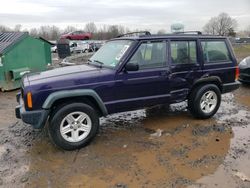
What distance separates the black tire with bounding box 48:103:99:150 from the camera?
4.15 meters

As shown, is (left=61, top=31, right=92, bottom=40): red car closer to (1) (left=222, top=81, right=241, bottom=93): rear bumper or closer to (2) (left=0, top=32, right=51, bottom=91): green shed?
(2) (left=0, top=32, right=51, bottom=91): green shed

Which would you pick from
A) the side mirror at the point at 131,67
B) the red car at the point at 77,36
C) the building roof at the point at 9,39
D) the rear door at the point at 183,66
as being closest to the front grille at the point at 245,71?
the rear door at the point at 183,66

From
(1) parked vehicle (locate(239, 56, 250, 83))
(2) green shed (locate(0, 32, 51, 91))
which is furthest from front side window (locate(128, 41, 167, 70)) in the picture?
(1) parked vehicle (locate(239, 56, 250, 83))

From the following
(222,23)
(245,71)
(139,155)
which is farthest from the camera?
(222,23)

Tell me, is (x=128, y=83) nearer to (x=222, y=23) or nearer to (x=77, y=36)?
(x=77, y=36)

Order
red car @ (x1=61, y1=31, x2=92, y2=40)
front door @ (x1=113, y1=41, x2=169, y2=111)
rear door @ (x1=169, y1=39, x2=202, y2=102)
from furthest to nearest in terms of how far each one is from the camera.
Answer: red car @ (x1=61, y1=31, x2=92, y2=40)
rear door @ (x1=169, y1=39, x2=202, y2=102)
front door @ (x1=113, y1=41, x2=169, y2=111)

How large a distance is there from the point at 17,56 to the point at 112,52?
5.23 m

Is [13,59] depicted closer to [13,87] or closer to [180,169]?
[13,87]

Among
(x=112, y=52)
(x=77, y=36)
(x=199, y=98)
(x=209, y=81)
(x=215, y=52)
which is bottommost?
(x=199, y=98)

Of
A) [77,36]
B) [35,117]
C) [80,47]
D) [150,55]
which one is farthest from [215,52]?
[77,36]

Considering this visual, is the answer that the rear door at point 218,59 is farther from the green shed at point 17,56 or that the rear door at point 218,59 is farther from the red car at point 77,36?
the red car at point 77,36

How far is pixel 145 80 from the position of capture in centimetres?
482

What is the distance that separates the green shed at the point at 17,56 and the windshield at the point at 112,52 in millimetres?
3635

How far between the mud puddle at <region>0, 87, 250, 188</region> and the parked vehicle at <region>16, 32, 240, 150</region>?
40 centimetres
